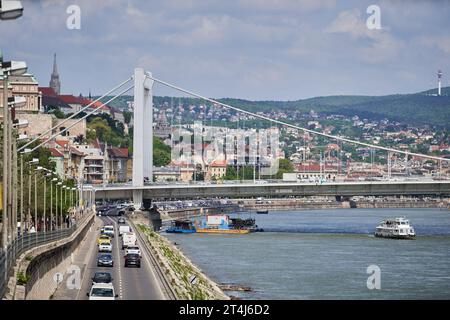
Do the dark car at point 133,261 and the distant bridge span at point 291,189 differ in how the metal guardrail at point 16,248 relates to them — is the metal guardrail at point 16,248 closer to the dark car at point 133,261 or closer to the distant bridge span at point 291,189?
the dark car at point 133,261

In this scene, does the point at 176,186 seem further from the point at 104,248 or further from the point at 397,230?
the point at 104,248

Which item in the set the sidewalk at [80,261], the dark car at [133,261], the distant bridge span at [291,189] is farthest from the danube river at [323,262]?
the sidewalk at [80,261]

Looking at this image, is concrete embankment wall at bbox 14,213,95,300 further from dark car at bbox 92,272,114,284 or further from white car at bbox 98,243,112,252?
white car at bbox 98,243,112,252

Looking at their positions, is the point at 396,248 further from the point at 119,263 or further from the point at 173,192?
the point at 119,263

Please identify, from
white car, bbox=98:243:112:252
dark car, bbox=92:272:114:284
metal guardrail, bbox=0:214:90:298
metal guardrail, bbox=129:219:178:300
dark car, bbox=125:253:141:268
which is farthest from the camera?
white car, bbox=98:243:112:252

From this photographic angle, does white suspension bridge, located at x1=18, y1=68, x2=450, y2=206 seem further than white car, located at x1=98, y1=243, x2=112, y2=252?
Yes

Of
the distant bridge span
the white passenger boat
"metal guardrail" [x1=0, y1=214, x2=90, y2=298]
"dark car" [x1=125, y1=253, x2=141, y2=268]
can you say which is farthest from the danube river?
"metal guardrail" [x1=0, y1=214, x2=90, y2=298]
